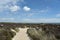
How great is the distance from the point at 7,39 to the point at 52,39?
181 inches

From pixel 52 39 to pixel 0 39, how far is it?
16.7 feet

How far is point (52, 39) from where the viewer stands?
16250 mm

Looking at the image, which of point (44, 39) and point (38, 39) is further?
point (38, 39)

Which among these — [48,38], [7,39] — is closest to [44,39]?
[48,38]

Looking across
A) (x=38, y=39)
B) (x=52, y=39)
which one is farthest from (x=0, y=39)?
(x=52, y=39)

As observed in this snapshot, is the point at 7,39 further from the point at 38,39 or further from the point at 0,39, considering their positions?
the point at 38,39

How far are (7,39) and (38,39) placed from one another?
3186 millimetres

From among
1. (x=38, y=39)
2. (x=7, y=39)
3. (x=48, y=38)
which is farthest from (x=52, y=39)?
(x=7, y=39)

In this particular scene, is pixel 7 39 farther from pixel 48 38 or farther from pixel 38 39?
pixel 48 38

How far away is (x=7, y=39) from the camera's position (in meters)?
16.9

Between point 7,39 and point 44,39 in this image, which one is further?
point 7,39

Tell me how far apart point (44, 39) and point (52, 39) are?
1.05 metres

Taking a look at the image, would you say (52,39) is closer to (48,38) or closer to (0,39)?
(48,38)

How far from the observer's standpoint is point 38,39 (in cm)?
1691
